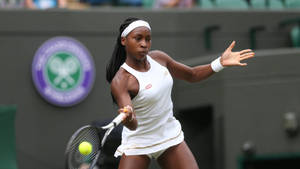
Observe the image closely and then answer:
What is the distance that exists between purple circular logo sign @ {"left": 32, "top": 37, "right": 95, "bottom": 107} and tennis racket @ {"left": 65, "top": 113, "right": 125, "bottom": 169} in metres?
6.12

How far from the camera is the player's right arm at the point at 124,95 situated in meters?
4.72

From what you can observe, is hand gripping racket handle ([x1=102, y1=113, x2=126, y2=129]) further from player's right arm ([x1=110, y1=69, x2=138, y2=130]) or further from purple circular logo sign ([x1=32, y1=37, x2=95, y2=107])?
purple circular logo sign ([x1=32, y1=37, x2=95, y2=107])

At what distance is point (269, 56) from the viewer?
1042 cm

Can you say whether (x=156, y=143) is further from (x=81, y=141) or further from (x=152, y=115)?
(x=81, y=141)

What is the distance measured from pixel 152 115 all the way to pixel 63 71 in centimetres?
605

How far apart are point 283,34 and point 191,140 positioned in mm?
2694

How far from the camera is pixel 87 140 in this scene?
460 centimetres

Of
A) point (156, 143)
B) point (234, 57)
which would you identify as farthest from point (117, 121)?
point (234, 57)

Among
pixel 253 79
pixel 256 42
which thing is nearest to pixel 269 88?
pixel 253 79

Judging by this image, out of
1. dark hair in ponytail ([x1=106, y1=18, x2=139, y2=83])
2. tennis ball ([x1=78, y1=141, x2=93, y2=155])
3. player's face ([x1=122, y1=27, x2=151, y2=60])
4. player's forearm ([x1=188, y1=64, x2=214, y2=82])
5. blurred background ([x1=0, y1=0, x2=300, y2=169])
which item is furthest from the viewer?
blurred background ([x1=0, y1=0, x2=300, y2=169])

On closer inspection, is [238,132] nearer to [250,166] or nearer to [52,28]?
[250,166]

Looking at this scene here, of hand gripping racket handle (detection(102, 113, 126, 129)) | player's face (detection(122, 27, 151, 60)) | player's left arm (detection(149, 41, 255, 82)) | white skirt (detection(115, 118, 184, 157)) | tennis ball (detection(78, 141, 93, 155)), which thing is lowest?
white skirt (detection(115, 118, 184, 157))

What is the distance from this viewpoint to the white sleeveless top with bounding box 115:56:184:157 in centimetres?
510

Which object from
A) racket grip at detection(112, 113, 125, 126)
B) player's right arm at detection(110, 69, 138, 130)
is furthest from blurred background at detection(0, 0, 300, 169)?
racket grip at detection(112, 113, 125, 126)
